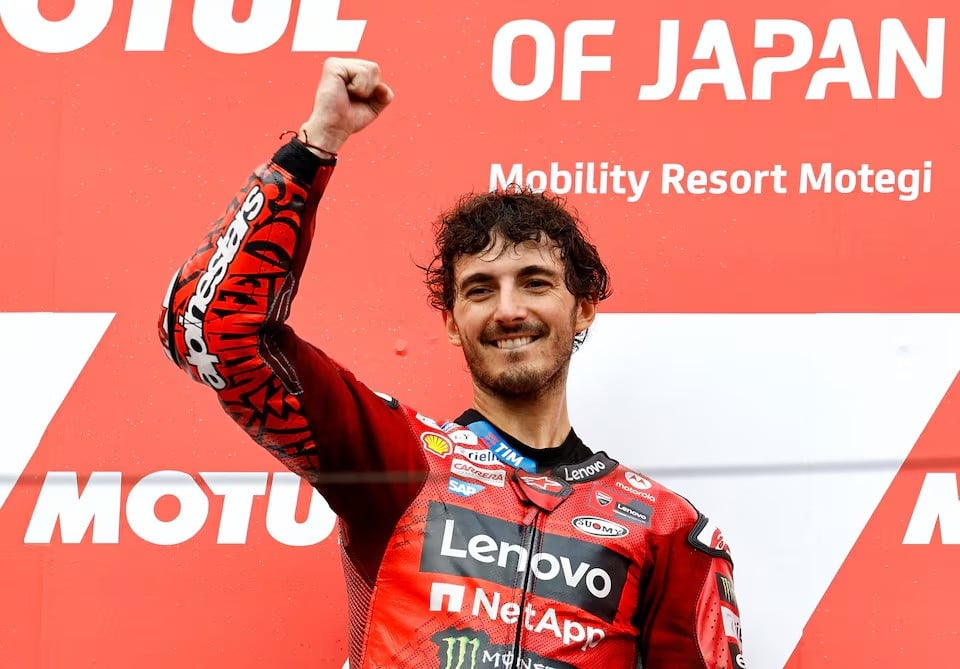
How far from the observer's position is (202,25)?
8.29 feet

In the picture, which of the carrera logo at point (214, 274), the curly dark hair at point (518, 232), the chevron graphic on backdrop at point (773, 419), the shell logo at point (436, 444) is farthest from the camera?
the chevron graphic on backdrop at point (773, 419)

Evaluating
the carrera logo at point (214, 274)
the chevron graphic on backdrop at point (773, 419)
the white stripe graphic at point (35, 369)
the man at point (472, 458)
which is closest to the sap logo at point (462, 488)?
the man at point (472, 458)

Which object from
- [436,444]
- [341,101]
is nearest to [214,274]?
[341,101]

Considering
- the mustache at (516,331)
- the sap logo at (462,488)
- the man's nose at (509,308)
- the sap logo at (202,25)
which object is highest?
the sap logo at (202,25)

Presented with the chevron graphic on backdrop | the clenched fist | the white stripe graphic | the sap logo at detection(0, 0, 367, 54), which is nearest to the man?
the clenched fist

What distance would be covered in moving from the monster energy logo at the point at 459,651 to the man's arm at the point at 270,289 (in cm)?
30

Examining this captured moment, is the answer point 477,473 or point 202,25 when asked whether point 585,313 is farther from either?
point 202,25

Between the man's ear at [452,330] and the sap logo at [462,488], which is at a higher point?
the man's ear at [452,330]

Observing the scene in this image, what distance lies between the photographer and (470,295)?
6.96 feet

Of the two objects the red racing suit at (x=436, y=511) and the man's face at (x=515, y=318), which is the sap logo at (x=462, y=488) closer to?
the red racing suit at (x=436, y=511)

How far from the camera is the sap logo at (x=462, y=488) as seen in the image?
196 cm

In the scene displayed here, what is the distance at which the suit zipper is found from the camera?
1.89m

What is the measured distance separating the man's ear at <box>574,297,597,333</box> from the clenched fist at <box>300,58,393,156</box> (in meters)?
0.59

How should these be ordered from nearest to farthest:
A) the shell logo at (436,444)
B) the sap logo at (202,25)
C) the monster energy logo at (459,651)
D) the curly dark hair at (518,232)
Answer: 1. the monster energy logo at (459,651)
2. the shell logo at (436,444)
3. the curly dark hair at (518,232)
4. the sap logo at (202,25)
